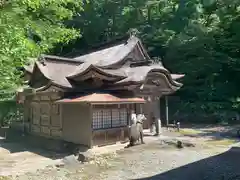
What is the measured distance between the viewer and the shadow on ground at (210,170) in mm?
9031

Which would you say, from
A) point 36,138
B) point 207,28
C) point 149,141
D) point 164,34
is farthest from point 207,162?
point 164,34

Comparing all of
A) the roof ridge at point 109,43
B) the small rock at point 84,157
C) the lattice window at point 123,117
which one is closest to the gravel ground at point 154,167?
the small rock at point 84,157

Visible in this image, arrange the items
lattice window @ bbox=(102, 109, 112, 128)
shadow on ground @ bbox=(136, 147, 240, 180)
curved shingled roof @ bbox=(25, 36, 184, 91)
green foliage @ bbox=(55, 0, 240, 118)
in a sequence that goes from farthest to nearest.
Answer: green foliage @ bbox=(55, 0, 240, 118)
curved shingled roof @ bbox=(25, 36, 184, 91)
lattice window @ bbox=(102, 109, 112, 128)
shadow on ground @ bbox=(136, 147, 240, 180)

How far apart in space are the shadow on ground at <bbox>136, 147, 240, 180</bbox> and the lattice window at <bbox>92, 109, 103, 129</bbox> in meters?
5.99

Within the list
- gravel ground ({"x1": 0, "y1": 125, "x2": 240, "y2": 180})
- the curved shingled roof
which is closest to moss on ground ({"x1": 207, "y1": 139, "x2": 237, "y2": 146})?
gravel ground ({"x1": 0, "y1": 125, "x2": 240, "y2": 180})

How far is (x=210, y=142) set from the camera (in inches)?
634

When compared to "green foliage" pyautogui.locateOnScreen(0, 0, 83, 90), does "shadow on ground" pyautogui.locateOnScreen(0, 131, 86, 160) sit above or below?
below

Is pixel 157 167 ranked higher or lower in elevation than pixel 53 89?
lower

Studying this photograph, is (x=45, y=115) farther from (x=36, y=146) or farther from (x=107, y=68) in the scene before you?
(x=107, y=68)

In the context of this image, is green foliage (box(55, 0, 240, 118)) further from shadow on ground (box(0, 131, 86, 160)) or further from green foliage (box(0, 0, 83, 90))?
green foliage (box(0, 0, 83, 90))

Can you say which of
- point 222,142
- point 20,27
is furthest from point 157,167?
point 20,27

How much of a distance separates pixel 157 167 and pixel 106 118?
5.53m

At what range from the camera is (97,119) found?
15375 mm

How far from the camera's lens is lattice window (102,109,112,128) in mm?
15641
